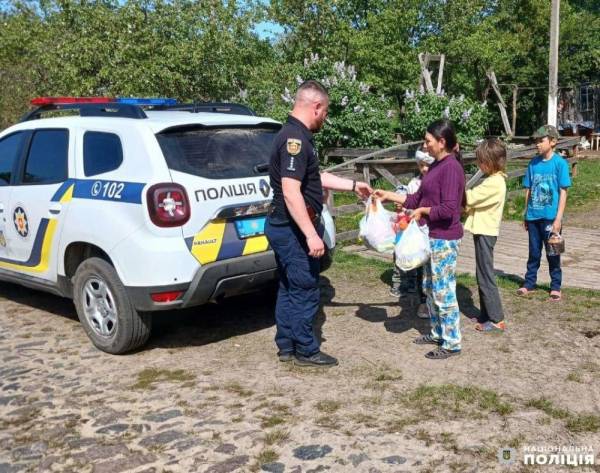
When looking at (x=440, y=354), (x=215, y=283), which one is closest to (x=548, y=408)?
(x=440, y=354)

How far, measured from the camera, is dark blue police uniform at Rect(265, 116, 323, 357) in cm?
412

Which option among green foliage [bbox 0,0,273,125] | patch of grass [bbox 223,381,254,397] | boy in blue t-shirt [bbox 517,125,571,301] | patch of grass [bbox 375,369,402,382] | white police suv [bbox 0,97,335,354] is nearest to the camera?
patch of grass [bbox 223,381,254,397]

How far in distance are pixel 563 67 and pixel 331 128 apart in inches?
653

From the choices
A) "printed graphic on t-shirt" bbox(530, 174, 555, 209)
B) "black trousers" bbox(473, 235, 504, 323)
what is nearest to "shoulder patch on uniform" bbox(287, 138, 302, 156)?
"black trousers" bbox(473, 235, 504, 323)

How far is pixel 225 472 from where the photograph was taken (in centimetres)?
314

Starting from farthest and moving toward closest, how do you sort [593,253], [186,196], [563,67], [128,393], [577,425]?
[563,67] < [593,253] < [186,196] < [128,393] < [577,425]

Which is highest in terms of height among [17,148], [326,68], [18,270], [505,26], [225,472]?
[505,26]

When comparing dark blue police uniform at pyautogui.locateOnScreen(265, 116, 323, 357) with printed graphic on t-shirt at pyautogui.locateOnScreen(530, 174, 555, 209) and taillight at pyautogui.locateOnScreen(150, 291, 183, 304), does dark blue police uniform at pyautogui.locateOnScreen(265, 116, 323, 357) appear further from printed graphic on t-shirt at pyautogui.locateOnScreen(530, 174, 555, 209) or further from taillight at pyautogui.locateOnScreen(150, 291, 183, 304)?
printed graphic on t-shirt at pyautogui.locateOnScreen(530, 174, 555, 209)

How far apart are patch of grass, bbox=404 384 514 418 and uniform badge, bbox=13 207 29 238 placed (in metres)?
3.51

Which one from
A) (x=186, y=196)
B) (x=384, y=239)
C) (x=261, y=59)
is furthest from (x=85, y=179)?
(x=261, y=59)

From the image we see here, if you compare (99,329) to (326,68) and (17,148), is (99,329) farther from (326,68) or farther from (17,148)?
(326,68)

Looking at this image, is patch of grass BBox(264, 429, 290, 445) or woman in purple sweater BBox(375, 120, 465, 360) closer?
patch of grass BBox(264, 429, 290, 445)

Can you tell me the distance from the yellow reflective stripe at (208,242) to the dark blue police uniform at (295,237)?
15.6 inches

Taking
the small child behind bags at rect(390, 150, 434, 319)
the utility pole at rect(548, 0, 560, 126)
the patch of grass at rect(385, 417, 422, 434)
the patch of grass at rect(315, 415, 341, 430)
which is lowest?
the patch of grass at rect(385, 417, 422, 434)
